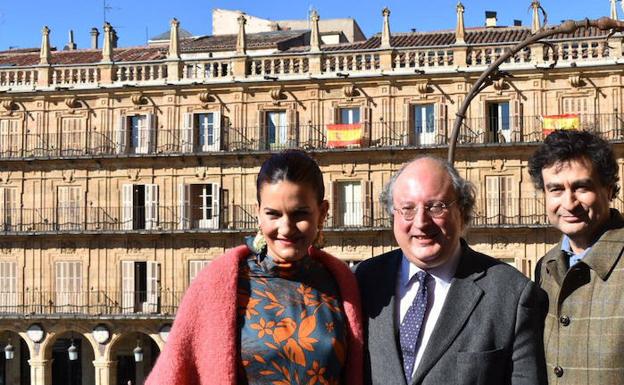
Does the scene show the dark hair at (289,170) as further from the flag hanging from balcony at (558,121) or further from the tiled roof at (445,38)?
the tiled roof at (445,38)

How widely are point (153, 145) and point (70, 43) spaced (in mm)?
15637

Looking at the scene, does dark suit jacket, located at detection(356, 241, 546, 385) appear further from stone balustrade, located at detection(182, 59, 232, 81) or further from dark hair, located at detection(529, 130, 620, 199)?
stone balustrade, located at detection(182, 59, 232, 81)

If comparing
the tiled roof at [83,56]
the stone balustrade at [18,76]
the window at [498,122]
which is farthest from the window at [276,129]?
the stone balustrade at [18,76]

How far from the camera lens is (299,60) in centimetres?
3925

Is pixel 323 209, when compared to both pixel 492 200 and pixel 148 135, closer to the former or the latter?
pixel 492 200

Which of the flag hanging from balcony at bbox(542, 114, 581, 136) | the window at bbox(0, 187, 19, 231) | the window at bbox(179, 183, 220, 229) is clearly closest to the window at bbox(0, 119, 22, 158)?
the window at bbox(0, 187, 19, 231)

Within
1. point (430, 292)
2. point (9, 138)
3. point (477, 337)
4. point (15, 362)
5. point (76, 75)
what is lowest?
point (15, 362)

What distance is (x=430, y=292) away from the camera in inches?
220

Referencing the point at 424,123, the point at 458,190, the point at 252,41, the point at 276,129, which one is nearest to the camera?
the point at 458,190

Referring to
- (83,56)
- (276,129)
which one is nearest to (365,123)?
(276,129)

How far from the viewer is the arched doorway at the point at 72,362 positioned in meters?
41.6

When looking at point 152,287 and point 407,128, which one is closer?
point 407,128

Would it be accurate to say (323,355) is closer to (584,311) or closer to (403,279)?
(403,279)

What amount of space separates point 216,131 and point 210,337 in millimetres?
34340
